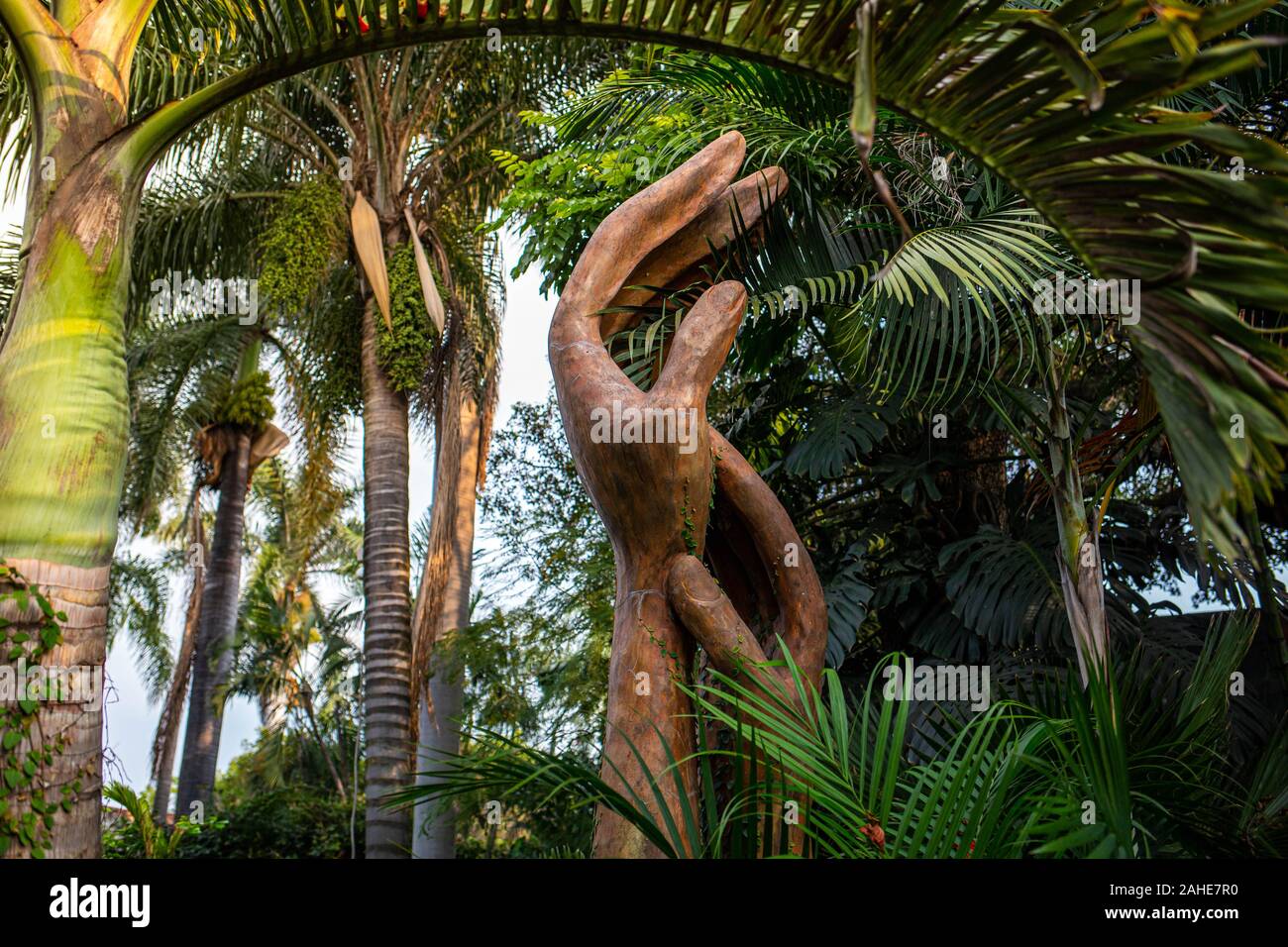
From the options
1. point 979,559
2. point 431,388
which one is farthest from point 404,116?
point 979,559

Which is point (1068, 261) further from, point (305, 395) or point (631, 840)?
point (305, 395)

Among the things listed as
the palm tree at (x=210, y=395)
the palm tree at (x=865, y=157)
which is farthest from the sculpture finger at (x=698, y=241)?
the palm tree at (x=210, y=395)

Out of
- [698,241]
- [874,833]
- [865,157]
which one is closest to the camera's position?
[865,157]

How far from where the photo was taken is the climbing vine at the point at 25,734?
2.56m

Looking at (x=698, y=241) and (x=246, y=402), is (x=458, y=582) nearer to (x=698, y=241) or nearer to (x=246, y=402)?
(x=246, y=402)

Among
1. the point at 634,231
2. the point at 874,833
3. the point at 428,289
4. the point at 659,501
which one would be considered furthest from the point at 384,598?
the point at 874,833

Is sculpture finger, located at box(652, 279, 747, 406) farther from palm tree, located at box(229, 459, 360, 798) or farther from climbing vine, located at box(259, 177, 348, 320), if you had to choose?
palm tree, located at box(229, 459, 360, 798)

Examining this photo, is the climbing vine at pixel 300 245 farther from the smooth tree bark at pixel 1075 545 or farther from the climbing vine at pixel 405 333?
the smooth tree bark at pixel 1075 545

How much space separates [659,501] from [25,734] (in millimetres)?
1837

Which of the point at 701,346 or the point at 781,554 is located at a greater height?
the point at 701,346

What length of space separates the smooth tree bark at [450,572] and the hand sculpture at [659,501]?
18.6 feet

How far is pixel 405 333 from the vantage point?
8.80 meters

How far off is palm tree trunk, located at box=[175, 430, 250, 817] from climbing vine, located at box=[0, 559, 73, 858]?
388 inches
